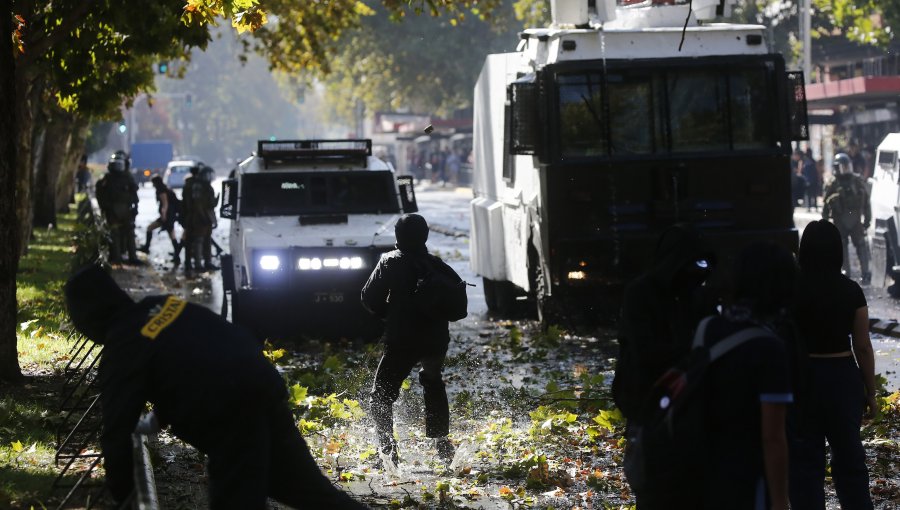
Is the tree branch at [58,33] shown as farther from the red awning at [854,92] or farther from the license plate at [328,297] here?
the red awning at [854,92]

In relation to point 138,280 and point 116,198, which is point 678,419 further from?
point 116,198

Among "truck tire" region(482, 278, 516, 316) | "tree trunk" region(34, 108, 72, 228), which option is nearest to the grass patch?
"truck tire" region(482, 278, 516, 316)

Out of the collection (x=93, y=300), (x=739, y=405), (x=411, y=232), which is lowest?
(x=739, y=405)

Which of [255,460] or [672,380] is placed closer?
[672,380]

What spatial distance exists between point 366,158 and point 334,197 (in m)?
0.75

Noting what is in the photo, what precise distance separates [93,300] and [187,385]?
1.44 ft

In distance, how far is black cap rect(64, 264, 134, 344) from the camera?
16.7ft

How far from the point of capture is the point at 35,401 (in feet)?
36.1

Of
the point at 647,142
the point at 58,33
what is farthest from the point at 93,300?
the point at 647,142

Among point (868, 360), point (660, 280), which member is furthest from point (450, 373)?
point (660, 280)

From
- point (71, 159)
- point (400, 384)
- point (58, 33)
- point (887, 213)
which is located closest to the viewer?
point (400, 384)

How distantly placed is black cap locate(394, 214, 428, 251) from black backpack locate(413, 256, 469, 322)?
0.39 feet

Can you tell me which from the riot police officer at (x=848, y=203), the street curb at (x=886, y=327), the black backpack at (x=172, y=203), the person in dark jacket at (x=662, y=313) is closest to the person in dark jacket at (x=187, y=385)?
the person in dark jacket at (x=662, y=313)

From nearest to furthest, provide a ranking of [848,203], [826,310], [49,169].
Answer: [826,310] → [848,203] → [49,169]
